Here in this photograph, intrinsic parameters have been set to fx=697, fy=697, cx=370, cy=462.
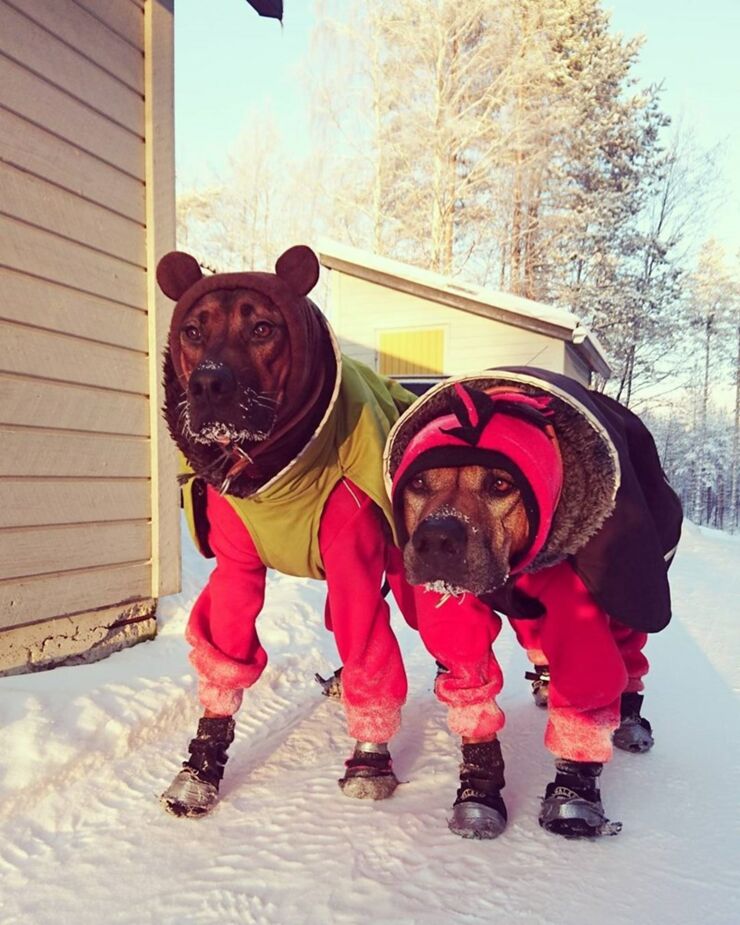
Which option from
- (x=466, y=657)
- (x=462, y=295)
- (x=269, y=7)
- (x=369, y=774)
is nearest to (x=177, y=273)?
(x=466, y=657)

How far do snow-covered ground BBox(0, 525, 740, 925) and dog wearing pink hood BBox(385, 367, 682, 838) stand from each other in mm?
171

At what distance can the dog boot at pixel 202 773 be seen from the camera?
1817 millimetres

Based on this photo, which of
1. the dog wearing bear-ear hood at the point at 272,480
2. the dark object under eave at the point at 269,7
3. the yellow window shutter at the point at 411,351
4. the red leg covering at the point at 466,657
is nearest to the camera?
the dog wearing bear-ear hood at the point at 272,480

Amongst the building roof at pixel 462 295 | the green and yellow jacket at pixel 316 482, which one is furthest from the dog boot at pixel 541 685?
the building roof at pixel 462 295

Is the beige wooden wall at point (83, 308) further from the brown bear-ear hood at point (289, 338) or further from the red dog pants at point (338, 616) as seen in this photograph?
the brown bear-ear hood at point (289, 338)

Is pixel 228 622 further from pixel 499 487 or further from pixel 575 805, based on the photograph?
pixel 575 805

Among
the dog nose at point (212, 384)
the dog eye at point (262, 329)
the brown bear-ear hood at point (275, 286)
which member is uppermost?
the brown bear-ear hood at point (275, 286)

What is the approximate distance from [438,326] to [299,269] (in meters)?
10.4

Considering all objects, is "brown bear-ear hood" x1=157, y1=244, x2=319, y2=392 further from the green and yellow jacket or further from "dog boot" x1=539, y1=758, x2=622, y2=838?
"dog boot" x1=539, y1=758, x2=622, y2=838

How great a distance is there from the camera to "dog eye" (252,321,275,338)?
1.67 m

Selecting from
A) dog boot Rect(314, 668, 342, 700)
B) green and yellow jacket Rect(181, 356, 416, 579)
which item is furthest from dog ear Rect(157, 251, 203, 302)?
dog boot Rect(314, 668, 342, 700)

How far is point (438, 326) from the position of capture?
1183cm

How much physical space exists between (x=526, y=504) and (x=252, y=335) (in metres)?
0.75

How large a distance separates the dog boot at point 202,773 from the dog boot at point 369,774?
13.7 inches
